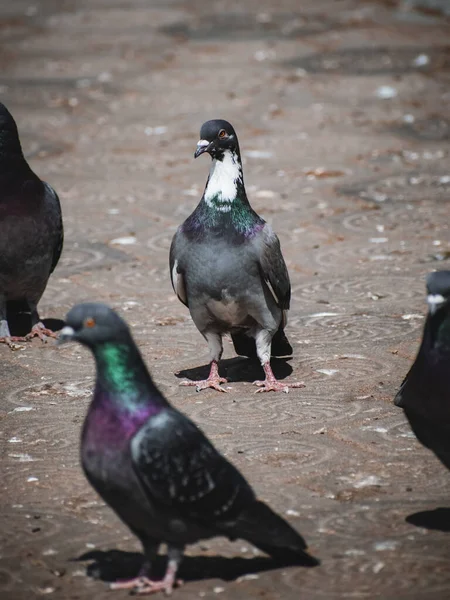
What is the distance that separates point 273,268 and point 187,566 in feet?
7.29

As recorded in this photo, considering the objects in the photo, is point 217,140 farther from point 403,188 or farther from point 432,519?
point 403,188

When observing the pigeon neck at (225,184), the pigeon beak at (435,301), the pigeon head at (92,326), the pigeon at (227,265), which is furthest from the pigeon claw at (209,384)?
the pigeon head at (92,326)

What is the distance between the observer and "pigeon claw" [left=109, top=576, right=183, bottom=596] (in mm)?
3742

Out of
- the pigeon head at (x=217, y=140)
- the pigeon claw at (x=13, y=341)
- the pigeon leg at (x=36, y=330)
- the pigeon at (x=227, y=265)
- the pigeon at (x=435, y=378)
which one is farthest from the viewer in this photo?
the pigeon leg at (x=36, y=330)

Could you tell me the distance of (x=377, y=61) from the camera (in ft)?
50.9

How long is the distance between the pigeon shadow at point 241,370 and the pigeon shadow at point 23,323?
1.26 metres

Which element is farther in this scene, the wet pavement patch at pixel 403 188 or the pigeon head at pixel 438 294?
the wet pavement patch at pixel 403 188

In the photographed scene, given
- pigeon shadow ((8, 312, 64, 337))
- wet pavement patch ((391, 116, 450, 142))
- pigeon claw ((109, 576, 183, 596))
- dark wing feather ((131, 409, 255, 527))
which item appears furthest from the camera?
wet pavement patch ((391, 116, 450, 142))

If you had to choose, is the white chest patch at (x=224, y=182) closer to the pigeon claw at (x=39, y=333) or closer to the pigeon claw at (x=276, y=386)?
the pigeon claw at (x=276, y=386)

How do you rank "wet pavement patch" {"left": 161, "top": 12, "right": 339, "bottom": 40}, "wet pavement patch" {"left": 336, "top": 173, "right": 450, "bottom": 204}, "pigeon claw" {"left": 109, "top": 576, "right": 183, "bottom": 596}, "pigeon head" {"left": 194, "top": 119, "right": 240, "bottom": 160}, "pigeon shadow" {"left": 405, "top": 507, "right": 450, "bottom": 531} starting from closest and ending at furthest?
"pigeon claw" {"left": 109, "top": 576, "right": 183, "bottom": 596} < "pigeon shadow" {"left": 405, "top": 507, "right": 450, "bottom": 531} < "pigeon head" {"left": 194, "top": 119, "right": 240, "bottom": 160} < "wet pavement patch" {"left": 336, "top": 173, "right": 450, "bottom": 204} < "wet pavement patch" {"left": 161, "top": 12, "right": 339, "bottom": 40}

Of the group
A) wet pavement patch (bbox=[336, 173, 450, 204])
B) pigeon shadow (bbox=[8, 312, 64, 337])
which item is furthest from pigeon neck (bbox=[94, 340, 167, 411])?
wet pavement patch (bbox=[336, 173, 450, 204])

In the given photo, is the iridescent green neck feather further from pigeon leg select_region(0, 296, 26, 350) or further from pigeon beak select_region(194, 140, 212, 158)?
pigeon leg select_region(0, 296, 26, 350)

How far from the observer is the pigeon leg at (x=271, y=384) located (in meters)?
5.95

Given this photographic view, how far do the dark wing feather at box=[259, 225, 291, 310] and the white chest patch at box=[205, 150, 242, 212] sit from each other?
26cm
